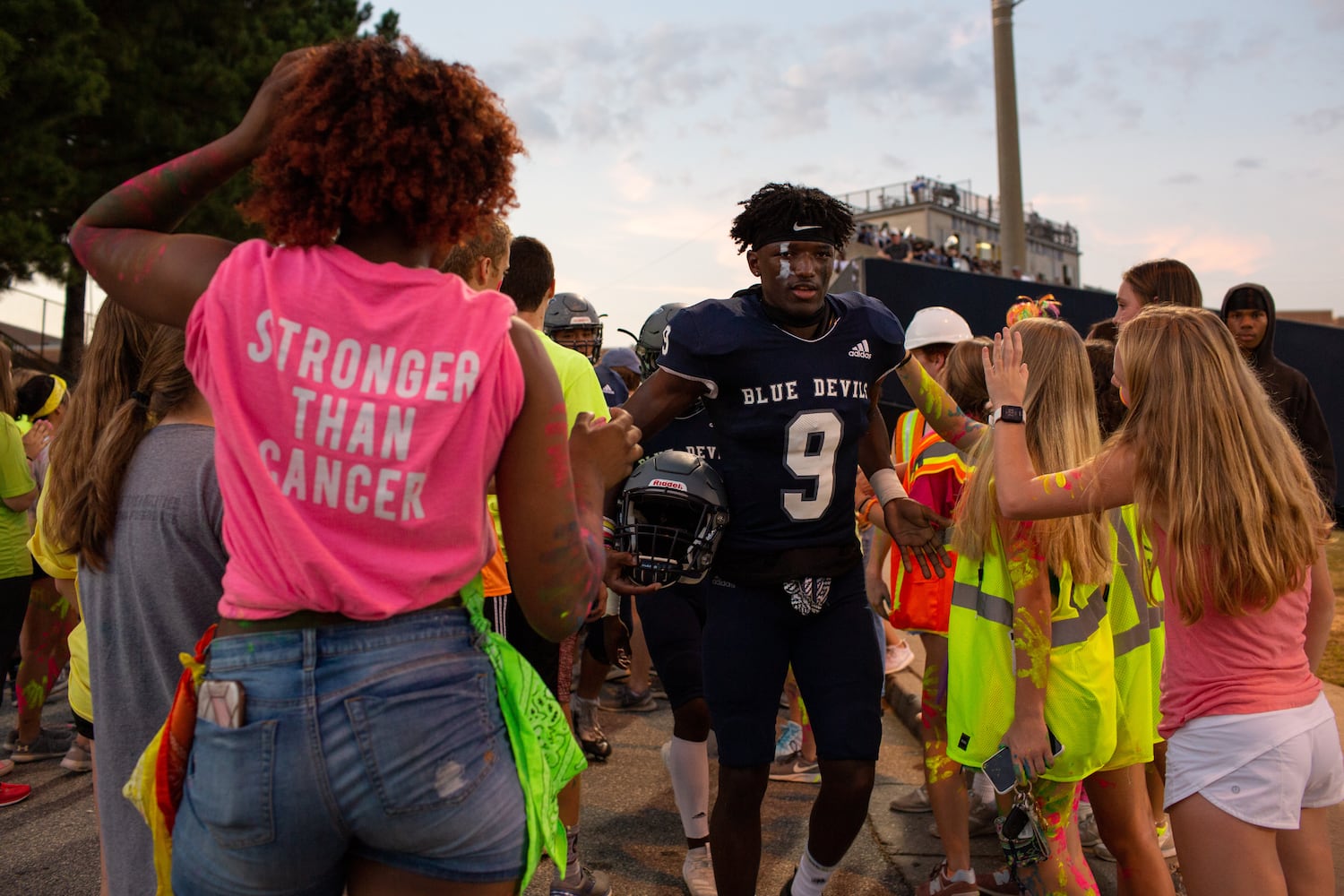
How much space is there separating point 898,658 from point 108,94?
674 inches

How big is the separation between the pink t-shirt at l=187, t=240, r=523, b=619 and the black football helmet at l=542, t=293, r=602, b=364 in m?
3.75

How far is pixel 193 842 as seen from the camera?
1.56m

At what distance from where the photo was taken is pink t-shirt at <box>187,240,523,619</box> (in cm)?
154

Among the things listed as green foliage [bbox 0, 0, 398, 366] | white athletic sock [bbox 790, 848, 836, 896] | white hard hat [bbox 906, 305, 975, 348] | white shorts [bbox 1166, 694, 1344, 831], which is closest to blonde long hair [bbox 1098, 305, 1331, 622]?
white shorts [bbox 1166, 694, 1344, 831]

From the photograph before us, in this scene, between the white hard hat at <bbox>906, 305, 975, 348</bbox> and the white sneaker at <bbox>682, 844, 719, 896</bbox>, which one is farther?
the white hard hat at <bbox>906, 305, 975, 348</bbox>

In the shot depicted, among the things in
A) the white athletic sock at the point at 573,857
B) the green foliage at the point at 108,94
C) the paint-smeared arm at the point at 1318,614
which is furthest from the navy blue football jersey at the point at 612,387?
the green foliage at the point at 108,94

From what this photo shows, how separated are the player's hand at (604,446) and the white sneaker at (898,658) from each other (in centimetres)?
550

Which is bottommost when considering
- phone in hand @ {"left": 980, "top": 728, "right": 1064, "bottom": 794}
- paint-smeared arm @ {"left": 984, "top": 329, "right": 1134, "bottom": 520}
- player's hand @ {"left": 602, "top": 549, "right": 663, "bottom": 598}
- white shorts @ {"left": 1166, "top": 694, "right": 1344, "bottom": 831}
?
phone in hand @ {"left": 980, "top": 728, "right": 1064, "bottom": 794}

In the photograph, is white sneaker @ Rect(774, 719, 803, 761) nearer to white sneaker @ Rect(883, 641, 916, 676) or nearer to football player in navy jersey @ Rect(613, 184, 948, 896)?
white sneaker @ Rect(883, 641, 916, 676)

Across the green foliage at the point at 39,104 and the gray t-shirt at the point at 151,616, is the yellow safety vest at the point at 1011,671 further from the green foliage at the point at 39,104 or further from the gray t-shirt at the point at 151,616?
the green foliage at the point at 39,104

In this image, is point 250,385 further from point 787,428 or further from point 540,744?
point 787,428

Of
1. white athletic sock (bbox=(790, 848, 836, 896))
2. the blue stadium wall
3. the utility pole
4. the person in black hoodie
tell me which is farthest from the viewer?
the utility pole

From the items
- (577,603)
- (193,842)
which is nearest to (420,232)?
(577,603)

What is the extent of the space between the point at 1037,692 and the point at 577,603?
1878 mm
